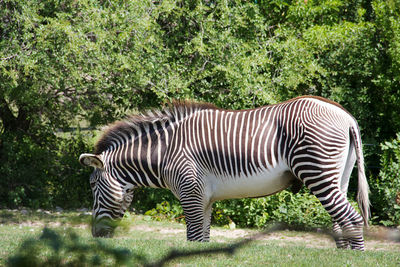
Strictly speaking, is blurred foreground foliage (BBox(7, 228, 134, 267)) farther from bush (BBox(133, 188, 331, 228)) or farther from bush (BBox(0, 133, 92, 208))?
bush (BBox(0, 133, 92, 208))

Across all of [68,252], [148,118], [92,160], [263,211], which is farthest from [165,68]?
[68,252]

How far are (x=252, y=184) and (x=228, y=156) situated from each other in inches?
17.7

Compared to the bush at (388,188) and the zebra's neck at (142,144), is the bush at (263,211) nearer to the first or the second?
the bush at (388,188)

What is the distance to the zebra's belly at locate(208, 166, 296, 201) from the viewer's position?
6.48 meters

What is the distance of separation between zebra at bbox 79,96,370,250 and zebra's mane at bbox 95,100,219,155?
0.01 metres

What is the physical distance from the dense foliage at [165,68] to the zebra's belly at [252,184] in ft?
10.0

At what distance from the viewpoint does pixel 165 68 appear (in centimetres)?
984

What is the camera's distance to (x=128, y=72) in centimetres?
945

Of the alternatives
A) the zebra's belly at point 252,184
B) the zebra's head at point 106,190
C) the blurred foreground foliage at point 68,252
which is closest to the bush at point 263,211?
the zebra's belly at point 252,184

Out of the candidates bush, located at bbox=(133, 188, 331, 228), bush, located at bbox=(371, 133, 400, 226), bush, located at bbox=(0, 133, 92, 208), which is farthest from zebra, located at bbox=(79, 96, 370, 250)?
bush, located at bbox=(0, 133, 92, 208)

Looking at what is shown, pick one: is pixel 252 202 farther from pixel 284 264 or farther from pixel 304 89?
pixel 284 264

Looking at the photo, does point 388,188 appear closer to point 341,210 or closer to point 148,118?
point 341,210

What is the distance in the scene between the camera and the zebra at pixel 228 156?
20.5 ft

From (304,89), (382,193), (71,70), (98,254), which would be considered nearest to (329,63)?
(304,89)
